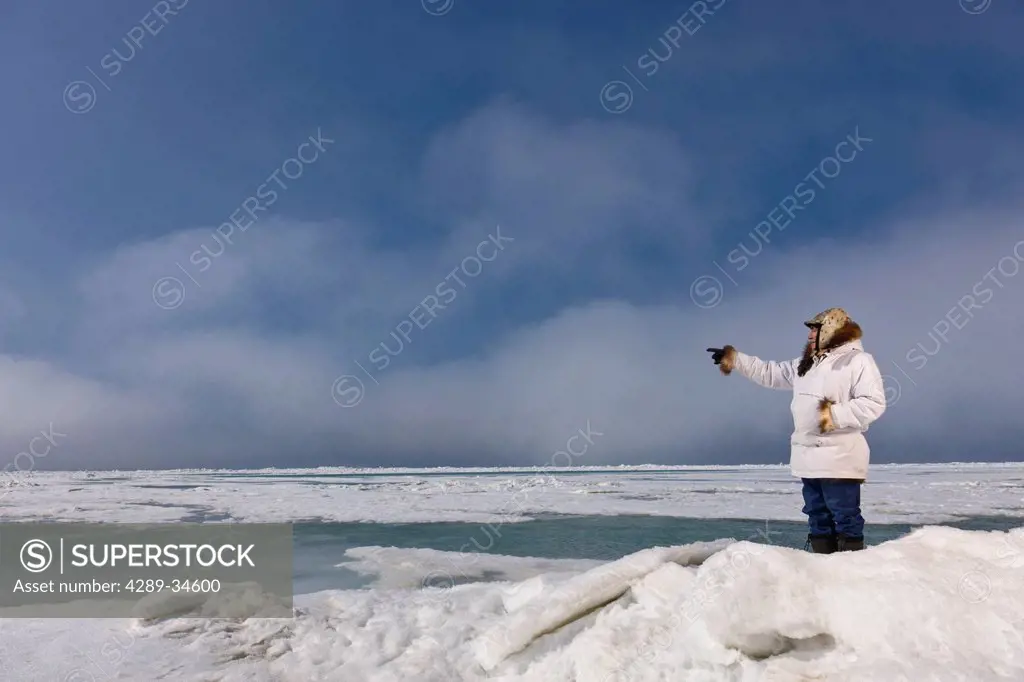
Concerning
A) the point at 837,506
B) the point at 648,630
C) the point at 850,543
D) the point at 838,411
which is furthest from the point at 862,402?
the point at 648,630

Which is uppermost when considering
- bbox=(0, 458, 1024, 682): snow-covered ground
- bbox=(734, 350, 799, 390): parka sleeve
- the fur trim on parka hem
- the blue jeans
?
bbox=(734, 350, 799, 390): parka sleeve

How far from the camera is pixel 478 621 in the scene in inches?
139

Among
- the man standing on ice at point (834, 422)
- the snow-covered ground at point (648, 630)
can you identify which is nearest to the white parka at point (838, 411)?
the man standing on ice at point (834, 422)

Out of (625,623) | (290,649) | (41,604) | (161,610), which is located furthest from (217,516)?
(625,623)

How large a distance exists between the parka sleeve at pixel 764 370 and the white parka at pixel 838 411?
22cm

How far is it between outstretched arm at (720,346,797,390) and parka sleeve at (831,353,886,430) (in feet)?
1.89

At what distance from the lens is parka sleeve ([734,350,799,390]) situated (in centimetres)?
417

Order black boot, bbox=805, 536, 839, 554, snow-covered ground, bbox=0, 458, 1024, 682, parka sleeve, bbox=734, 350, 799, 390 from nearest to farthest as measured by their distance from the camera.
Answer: snow-covered ground, bbox=0, 458, 1024, 682 < black boot, bbox=805, 536, 839, 554 < parka sleeve, bbox=734, 350, 799, 390

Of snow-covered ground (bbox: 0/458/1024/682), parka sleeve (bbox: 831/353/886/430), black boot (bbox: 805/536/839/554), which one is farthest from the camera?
black boot (bbox: 805/536/839/554)

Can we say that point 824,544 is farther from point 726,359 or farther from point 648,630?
point 648,630

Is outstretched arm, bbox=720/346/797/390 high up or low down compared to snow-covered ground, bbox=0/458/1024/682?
up

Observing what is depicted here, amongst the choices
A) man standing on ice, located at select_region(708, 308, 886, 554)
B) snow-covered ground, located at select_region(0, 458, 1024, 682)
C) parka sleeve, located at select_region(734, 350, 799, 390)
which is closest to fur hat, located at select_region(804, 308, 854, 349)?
man standing on ice, located at select_region(708, 308, 886, 554)

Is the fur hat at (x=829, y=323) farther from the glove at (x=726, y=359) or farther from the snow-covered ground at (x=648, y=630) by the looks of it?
the snow-covered ground at (x=648, y=630)

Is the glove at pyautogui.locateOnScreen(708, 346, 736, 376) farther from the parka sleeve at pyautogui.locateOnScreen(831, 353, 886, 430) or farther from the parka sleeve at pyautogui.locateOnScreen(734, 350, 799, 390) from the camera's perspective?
the parka sleeve at pyautogui.locateOnScreen(831, 353, 886, 430)
